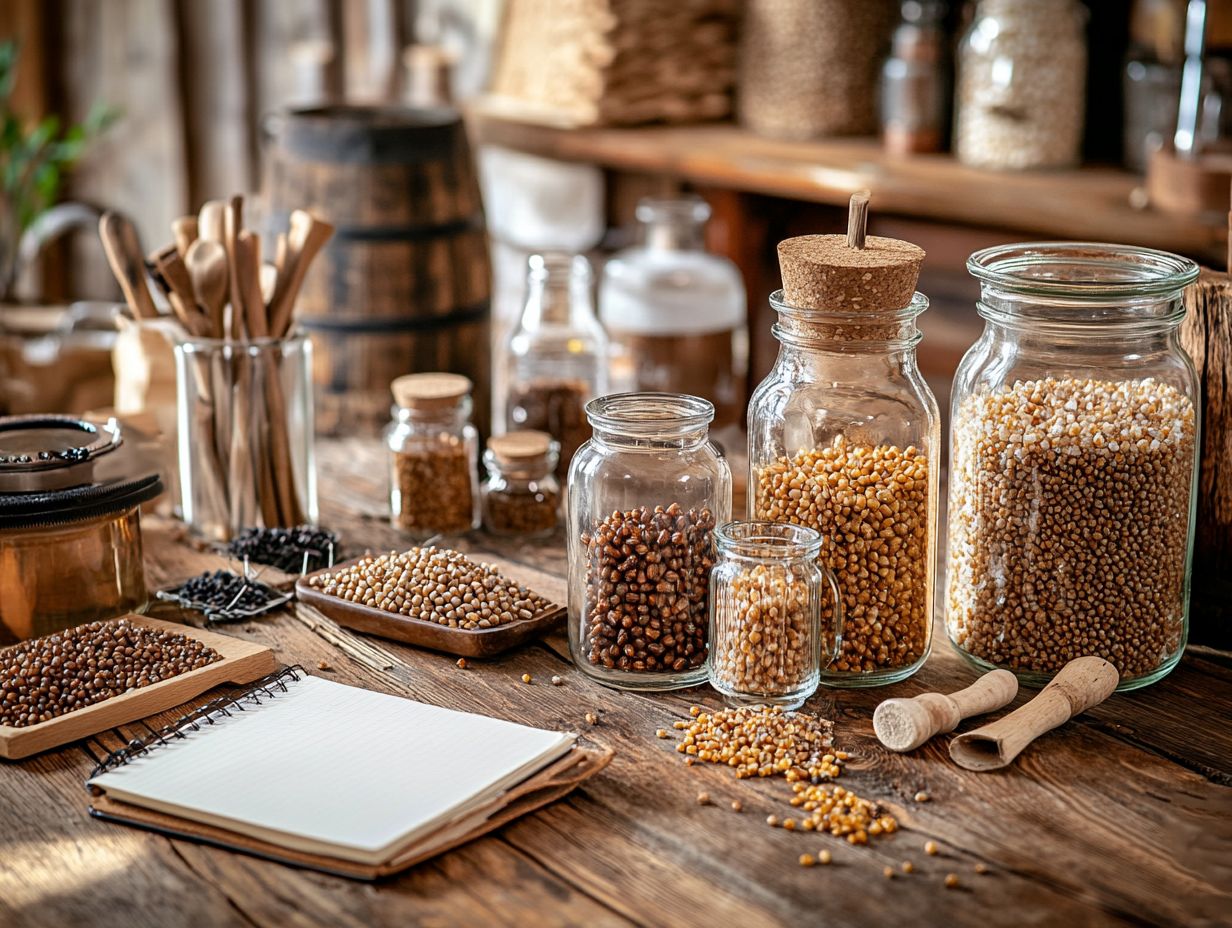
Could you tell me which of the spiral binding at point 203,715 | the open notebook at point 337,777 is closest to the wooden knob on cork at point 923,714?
the open notebook at point 337,777

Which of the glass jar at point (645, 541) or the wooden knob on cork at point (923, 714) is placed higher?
the glass jar at point (645, 541)

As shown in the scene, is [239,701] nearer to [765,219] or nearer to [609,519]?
[609,519]

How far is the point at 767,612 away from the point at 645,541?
0.13m

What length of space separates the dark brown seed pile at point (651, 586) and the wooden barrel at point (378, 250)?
31.6 inches

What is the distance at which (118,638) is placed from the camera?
1.26m

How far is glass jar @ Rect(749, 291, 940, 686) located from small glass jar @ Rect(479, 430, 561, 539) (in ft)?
1.38

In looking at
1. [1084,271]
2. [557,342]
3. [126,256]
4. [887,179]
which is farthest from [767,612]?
[887,179]

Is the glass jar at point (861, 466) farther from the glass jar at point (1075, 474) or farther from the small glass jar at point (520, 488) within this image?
the small glass jar at point (520, 488)

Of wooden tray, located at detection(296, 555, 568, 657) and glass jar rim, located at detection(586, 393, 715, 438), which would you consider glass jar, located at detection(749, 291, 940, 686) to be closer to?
glass jar rim, located at detection(586, 393, 715, 438)

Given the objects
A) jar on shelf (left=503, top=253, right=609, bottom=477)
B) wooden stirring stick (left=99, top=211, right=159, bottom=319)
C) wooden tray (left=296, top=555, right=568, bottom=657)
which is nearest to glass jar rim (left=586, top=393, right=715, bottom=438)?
wooden tray (left=296, top=555, right=568, bottom=657)

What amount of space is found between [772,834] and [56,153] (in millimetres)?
3031

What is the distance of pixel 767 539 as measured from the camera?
119cm

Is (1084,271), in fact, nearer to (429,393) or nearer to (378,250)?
(429,393)

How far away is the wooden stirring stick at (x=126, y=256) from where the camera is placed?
1683mm
